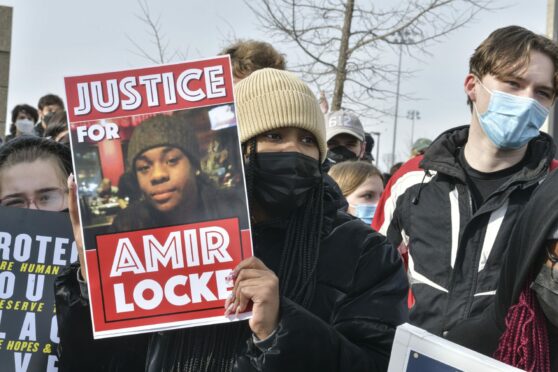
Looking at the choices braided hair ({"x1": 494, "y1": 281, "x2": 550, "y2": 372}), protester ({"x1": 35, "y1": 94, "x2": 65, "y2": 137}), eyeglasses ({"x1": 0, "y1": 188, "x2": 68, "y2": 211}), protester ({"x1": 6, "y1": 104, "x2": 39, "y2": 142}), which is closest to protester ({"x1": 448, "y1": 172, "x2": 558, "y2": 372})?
braided hair ({"x1": 494, "y1": 281, "x2": 550, "y2": 372})

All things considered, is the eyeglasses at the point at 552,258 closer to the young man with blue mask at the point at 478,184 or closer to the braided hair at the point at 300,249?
the braided hair at the point at 300,249

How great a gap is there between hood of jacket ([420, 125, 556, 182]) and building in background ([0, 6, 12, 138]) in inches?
196

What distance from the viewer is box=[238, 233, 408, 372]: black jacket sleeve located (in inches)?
88.5

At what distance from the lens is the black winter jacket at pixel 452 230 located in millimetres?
3559

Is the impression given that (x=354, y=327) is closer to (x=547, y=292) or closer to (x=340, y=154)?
(x=547, y=292)

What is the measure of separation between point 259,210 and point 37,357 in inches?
34.9

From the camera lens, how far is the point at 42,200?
3.19 metres

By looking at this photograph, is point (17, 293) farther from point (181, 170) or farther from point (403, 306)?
point (403, 306)

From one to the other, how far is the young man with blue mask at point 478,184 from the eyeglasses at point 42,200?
1.40 metres

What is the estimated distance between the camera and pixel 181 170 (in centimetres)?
229

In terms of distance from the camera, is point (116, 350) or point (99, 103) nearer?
point (99, 103)

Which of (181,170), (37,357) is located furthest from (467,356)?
(37,357)

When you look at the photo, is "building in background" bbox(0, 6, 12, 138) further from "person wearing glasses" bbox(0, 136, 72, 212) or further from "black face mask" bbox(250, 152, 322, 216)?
"black face mask" bbox(250, 152, 322, 216)

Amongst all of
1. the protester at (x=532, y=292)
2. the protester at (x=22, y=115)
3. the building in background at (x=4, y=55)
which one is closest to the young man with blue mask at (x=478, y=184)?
the protester at (x=532, y=292)
